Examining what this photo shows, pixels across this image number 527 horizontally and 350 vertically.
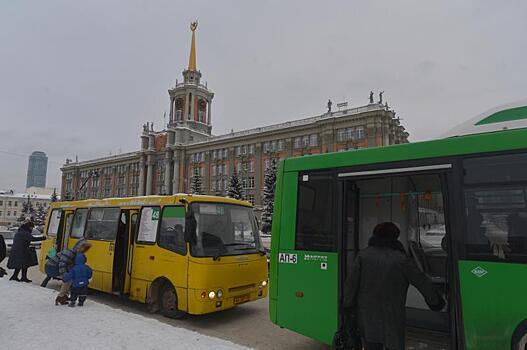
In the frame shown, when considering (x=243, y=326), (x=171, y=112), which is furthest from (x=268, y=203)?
(x=171, y=112)

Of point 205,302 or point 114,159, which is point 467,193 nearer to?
point 205,302

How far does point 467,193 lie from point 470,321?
1.42 m

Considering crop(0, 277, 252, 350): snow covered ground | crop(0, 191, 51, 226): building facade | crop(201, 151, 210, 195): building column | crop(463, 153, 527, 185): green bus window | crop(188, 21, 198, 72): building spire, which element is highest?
crop(188, 21, 198, 72): building spire

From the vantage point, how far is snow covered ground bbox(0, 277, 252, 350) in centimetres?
528

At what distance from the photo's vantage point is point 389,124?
59.9m

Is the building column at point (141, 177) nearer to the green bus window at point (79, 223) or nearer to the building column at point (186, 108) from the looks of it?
the building column at point (186, 108)

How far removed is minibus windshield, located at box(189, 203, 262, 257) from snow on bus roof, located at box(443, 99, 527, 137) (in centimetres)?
469

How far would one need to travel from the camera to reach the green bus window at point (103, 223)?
953cm

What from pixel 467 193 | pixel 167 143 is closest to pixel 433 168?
pixel 467 193

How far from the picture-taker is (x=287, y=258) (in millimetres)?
5691

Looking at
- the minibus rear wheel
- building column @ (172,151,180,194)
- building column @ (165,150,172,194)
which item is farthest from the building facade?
the minibus rear wheel

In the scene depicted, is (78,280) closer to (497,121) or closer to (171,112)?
(497,121)

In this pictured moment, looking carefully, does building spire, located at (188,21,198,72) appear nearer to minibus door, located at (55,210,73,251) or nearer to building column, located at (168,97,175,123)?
building column, located at (168,97,175,123)

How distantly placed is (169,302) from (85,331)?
223cm
